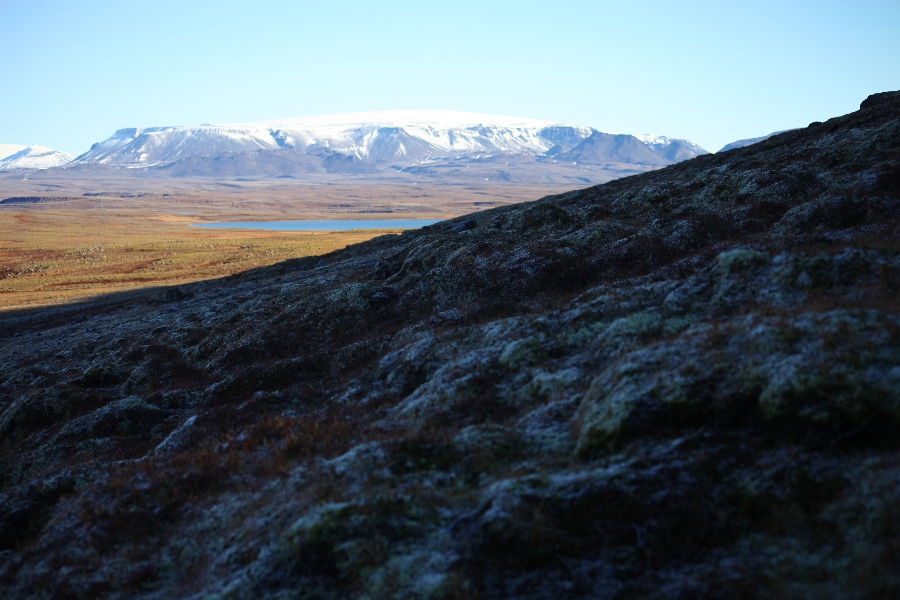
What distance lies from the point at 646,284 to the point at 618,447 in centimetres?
1097

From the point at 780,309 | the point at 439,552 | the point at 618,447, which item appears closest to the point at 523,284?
the point at 780,309

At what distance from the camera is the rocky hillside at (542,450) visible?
9703mm

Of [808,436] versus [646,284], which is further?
[646,284]

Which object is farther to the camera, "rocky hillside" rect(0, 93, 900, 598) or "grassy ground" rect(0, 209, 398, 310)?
"grassy ground" rect(0, 209, 398, 310)

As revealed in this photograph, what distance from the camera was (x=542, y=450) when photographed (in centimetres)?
1333

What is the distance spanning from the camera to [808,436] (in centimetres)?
1085

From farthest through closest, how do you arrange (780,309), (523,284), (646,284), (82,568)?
(523,284) < (646,284) < (780,309) < (82,568)

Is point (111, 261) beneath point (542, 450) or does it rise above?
beneath

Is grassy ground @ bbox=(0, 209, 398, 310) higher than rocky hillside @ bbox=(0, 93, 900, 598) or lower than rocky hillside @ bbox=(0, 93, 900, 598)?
lower

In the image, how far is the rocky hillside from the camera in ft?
31.8

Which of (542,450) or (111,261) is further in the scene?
(111,261)

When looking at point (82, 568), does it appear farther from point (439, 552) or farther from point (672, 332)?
point (672, 332)

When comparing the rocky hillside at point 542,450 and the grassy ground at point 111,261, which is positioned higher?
the rocky hillside at point 542,450

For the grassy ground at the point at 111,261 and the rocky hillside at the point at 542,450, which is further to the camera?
the grassy ground at the point at 111,261
